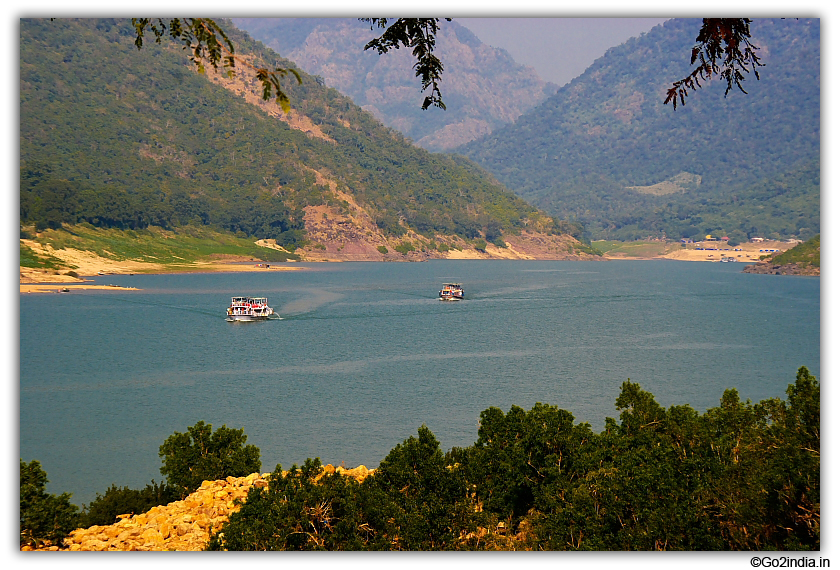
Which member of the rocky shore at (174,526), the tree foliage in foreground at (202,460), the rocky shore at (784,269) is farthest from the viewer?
the rocky shore at (784,269)

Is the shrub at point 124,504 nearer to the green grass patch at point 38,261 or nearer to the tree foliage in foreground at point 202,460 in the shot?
the tree foliage in foreground at point 202,460

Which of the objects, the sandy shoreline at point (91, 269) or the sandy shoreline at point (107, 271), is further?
the sandy shoreline at point (91, 269)

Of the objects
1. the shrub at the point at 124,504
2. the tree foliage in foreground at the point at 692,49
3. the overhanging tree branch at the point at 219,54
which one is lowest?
the shrub at the point at 124,504

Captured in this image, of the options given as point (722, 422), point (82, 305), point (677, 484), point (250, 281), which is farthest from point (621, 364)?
point (250, 281)

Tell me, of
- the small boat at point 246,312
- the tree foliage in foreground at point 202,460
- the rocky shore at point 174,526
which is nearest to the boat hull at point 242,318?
the small boat at point 246,312

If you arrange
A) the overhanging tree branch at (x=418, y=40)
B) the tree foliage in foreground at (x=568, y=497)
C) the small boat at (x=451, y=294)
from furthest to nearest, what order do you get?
the small boat at (x=451, y=294) → the tree foliage in foreground at (x=568, y=497) → the overhanging tree branch at (x=418, y=40)

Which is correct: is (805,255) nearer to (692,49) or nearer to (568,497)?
(568,497)
